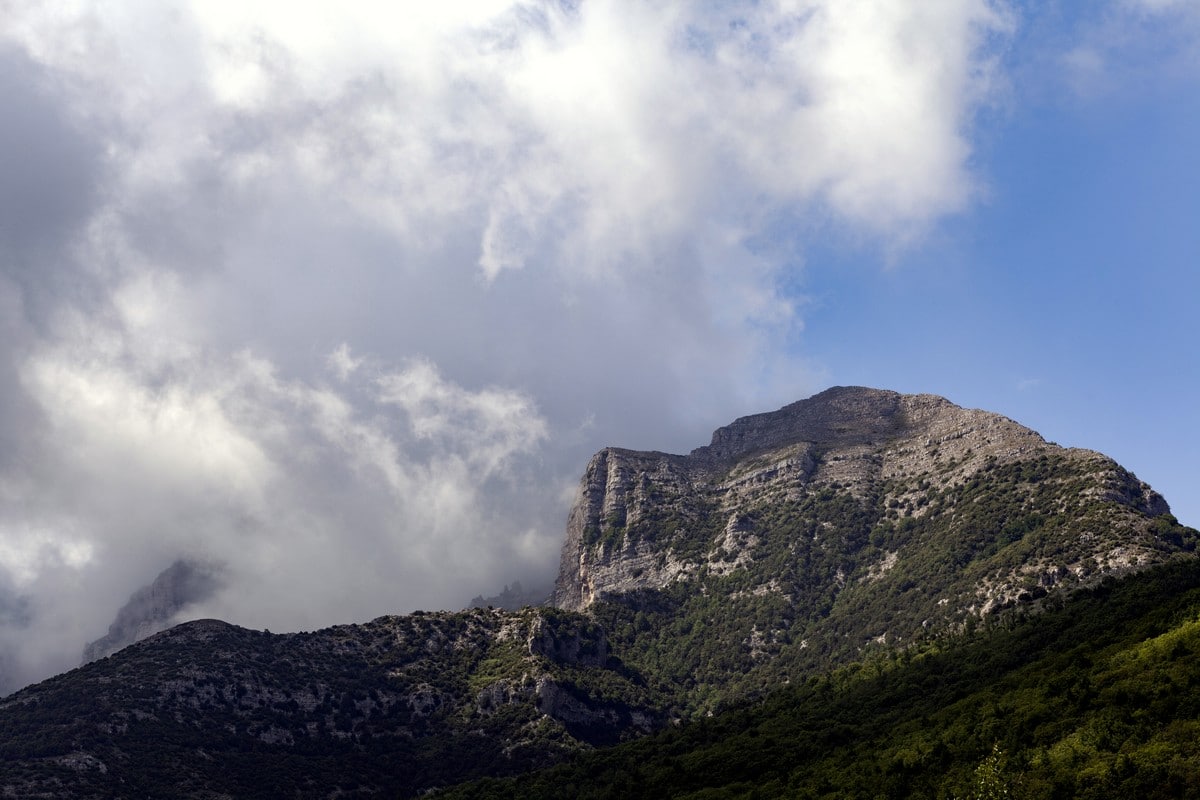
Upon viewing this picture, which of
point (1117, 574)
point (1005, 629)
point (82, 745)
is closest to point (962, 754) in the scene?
point (1005, 629)

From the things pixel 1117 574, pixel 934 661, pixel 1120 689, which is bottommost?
pixel 1120 689

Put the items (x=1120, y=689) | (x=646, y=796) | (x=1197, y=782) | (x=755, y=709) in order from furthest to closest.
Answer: (x=755, y=709) → (x=646, y=796) → (x=1120, y=689) → (x=1197, y=782)

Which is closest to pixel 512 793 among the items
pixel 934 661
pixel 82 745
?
pixel 934 661

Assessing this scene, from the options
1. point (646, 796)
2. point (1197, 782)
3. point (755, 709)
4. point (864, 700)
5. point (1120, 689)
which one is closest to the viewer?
point (1197, 782)

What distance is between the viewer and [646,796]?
148125 millimetres

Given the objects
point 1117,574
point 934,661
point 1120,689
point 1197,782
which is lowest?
point 1197,782

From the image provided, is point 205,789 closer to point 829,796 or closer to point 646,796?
point 646,796

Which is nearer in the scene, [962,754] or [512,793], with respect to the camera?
[962,754]

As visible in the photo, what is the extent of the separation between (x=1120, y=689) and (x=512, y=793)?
324 ft

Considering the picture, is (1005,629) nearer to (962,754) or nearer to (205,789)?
(962,754)

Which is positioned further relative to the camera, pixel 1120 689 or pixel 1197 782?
pixel 1120 689

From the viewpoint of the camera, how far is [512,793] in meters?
168

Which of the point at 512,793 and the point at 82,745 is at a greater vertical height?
the point at 82,745

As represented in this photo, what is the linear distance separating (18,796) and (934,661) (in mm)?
158277
